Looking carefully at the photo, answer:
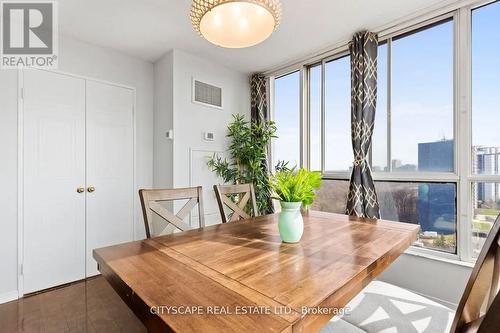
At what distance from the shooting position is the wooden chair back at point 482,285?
67cm

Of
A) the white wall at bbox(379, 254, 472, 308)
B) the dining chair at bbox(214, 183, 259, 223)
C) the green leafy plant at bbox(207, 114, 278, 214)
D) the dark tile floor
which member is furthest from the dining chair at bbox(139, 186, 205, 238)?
the white wall at bbox(379, 254, 472, 308)

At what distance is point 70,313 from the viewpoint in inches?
82.9

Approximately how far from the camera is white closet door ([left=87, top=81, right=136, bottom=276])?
9.32ft

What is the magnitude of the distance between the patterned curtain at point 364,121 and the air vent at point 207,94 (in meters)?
1.76

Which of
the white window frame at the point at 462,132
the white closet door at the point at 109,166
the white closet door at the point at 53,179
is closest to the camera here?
the white window frame at the point at 462,132

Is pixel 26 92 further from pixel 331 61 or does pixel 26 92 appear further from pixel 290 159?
pixel 331 61

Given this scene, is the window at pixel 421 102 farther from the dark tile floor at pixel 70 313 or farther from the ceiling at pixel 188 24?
the dark tile floor at pixel 70 313

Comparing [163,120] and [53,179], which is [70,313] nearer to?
[53,179]

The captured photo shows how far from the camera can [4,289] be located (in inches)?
90.5

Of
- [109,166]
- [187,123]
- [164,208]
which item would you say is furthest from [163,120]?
[164,208]

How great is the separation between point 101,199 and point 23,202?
26.6 inches

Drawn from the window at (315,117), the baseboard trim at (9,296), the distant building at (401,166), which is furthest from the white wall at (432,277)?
the baseboard trim at (9,296)

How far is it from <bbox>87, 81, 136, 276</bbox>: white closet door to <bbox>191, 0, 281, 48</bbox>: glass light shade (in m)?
2.04

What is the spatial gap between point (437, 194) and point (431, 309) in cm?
148
